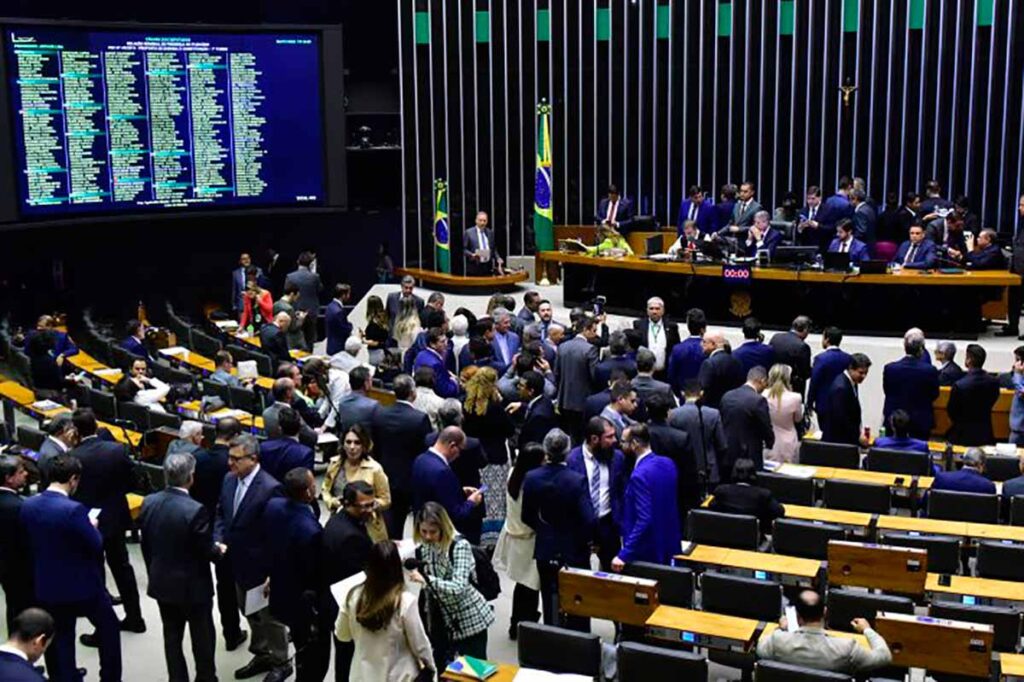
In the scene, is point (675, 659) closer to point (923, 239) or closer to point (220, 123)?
point (923, 239)

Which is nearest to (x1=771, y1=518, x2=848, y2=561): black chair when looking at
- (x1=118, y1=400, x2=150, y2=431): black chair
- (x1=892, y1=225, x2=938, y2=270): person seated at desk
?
(x1=118, y1=400, x2=150, y2=431): black chair

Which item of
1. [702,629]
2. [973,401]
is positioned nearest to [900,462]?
[973,401]

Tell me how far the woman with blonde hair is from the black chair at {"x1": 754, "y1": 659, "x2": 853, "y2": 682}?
A: 9.61 feet

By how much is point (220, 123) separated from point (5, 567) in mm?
10006

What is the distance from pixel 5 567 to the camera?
22.7 feet

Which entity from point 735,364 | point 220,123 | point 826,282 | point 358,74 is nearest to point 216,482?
point 735,364

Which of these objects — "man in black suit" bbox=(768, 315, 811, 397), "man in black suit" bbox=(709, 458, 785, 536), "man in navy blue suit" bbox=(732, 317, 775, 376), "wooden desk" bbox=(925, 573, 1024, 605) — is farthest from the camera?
"man in black suit" bbox=(768, 315, 811, 397)

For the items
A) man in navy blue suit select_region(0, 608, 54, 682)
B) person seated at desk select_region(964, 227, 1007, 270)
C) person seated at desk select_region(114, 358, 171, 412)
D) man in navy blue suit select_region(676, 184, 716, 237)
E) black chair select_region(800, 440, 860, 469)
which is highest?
man in navy blue suit select_region(676, 184, 716, 237)

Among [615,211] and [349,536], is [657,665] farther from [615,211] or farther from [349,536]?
[615,211]

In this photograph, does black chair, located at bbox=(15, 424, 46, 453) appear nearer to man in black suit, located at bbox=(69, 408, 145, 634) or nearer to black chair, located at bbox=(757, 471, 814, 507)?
man in black suit, located at bbox=(69, 408, 145, 634)

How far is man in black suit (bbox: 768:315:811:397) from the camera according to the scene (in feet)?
34.6

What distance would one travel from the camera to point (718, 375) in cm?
969

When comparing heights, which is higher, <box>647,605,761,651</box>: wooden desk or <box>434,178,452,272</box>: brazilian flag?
<box>434,178,452,272</box>: brazilian flag

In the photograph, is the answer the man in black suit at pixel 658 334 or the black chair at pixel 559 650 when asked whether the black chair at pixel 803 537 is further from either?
the man in black suit at pixel 658 334
